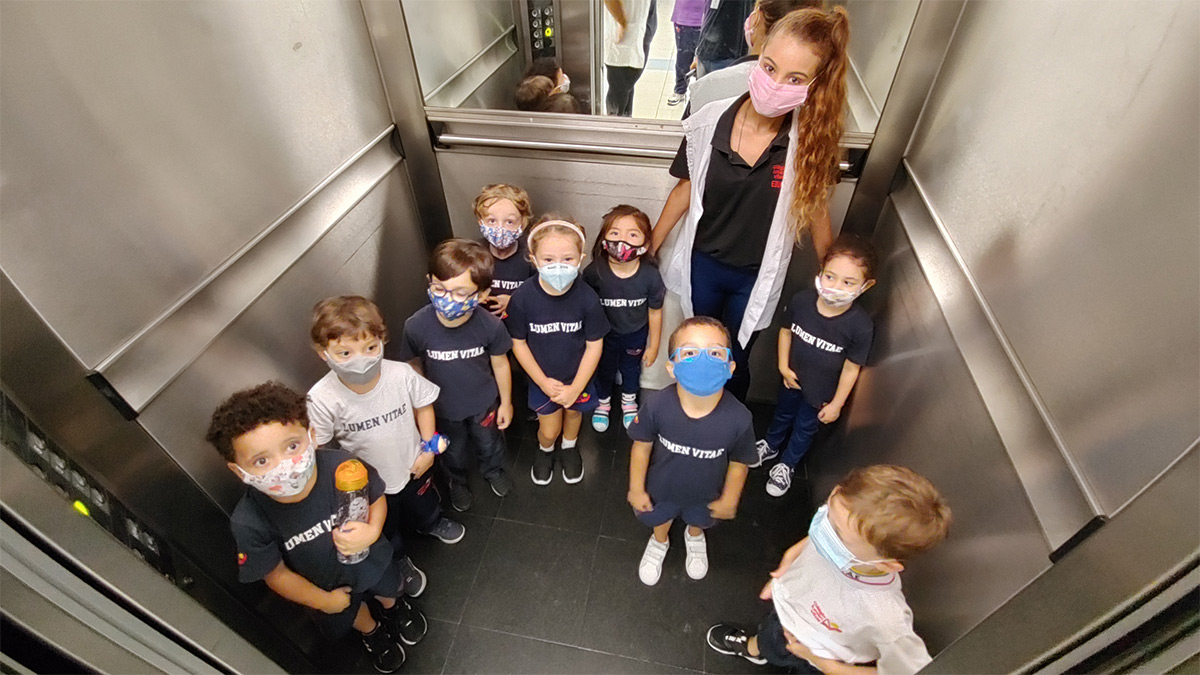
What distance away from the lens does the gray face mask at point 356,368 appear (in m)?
1.59

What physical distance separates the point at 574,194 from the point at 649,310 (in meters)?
0.60

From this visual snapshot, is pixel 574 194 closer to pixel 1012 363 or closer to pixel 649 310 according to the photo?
pixel 649 310

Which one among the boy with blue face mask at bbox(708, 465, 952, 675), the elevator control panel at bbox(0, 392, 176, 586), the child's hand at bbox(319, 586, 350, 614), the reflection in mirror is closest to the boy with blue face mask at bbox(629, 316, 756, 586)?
the boy with blue face mask at bbox(708, 465, 952, 675)

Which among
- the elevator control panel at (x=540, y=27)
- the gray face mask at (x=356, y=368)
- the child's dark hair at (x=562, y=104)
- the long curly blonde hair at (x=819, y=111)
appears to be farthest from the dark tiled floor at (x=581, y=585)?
the elevator control panel at (x=540, y=27)

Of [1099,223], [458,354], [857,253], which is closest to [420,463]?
[458,354]

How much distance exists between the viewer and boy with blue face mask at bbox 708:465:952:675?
119 cm

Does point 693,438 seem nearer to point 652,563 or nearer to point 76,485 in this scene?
point 652,563

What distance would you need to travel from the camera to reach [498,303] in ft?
7.32

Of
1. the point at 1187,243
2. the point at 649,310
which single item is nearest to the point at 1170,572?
the point at 1187,243

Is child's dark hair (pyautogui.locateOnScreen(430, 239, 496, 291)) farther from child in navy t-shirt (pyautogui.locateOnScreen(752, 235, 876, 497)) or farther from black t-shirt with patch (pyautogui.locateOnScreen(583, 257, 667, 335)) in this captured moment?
child in navy t-shirt (pyautogui.locateOnScreen(752, 235, 876, 497))

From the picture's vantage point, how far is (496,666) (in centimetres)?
193

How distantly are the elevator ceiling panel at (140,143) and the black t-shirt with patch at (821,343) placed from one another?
173cm

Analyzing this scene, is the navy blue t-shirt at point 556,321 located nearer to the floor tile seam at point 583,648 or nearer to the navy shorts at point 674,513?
the navy shorts at point 674,513

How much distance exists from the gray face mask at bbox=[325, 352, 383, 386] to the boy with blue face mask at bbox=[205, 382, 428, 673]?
18cm
